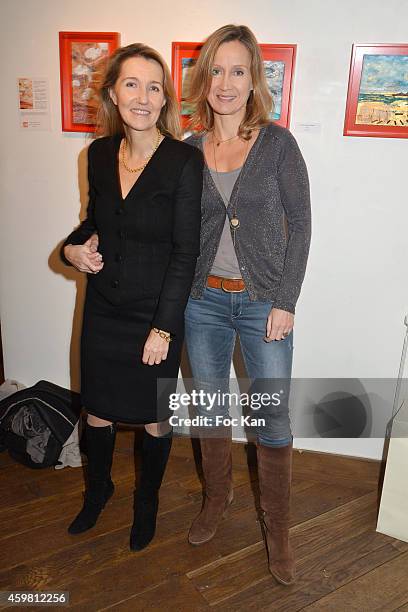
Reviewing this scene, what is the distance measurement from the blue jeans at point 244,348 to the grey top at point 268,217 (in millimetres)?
76

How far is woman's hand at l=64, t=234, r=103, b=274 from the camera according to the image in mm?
1638

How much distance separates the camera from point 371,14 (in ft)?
6.26

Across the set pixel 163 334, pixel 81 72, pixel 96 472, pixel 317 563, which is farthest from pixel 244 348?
pixel 81 72

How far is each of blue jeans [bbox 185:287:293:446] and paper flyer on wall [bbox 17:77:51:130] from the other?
1139 millimetres

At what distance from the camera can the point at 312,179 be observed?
2090 mm

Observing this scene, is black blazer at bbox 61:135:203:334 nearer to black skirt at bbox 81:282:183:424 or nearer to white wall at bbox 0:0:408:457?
black skirt at bbox 81:282:183:424

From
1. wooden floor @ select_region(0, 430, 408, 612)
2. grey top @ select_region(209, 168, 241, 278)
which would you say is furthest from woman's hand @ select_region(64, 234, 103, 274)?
wooden floor @ select_region(0, 430, 408, 612)

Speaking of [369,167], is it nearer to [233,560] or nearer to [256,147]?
[256,147]

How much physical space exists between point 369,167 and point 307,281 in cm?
50

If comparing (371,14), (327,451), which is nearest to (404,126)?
(371,14)

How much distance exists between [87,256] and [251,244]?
496mm

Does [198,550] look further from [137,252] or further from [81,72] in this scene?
[81,72]

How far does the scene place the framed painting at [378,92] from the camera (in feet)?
6.30

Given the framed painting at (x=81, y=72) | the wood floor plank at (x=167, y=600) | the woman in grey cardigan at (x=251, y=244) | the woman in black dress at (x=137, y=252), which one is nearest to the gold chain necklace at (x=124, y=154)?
the woman in black dress at (x=137, y=252)
